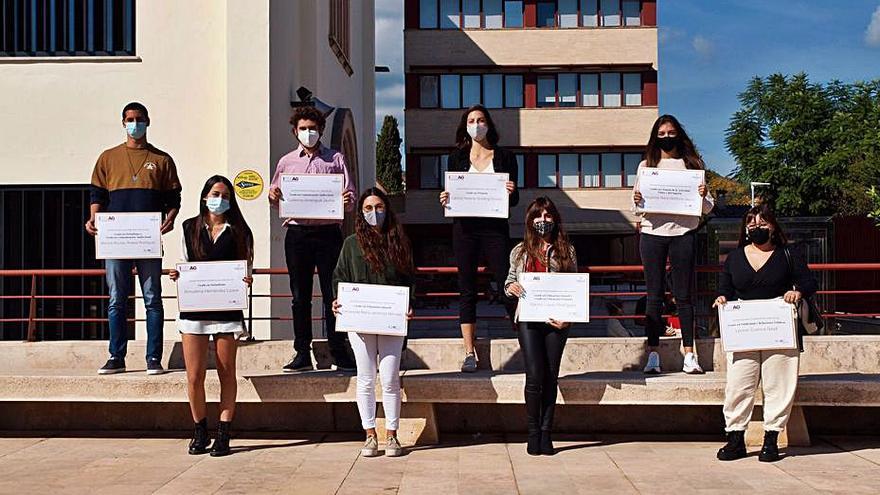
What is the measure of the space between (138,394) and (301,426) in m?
1.59

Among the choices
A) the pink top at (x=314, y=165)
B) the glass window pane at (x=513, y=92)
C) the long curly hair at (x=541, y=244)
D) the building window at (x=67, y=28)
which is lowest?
the long curly hair at (x=541, y=244)

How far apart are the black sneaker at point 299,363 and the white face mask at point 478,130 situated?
8.02 ft

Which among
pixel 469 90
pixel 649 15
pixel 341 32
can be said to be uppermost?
pixel 649 15

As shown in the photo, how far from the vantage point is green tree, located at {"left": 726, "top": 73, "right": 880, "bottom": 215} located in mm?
39694

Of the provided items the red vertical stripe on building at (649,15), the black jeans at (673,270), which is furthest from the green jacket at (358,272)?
the red vertical stripe on building at (649,15)

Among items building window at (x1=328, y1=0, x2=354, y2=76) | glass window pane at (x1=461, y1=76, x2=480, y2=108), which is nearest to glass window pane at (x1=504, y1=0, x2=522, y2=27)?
glass window pane at (x1=461, y1=76, x2=480, y2=108)

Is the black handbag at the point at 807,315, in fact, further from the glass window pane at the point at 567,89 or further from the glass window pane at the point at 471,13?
the glass window pane at the point at 471,13

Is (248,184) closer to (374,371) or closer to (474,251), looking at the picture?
(474,251)

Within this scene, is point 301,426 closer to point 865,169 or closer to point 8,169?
point 8,169

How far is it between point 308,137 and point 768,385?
431 cm

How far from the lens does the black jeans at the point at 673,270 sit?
29.0 ft

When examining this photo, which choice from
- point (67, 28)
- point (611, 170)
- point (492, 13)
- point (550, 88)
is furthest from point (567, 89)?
point (67, 28)

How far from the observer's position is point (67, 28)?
580 inches

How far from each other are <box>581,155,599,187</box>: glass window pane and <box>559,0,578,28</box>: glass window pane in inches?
230
